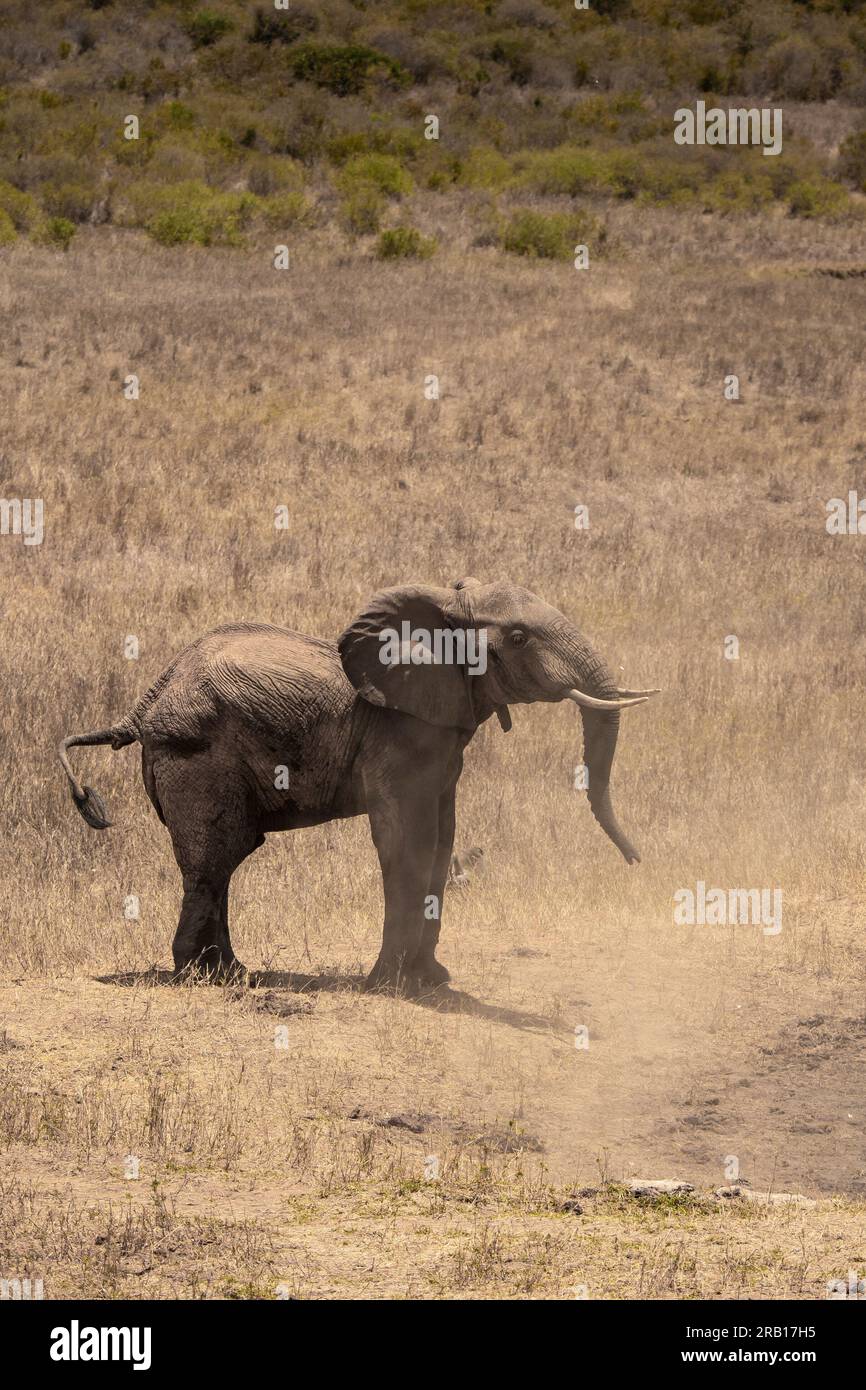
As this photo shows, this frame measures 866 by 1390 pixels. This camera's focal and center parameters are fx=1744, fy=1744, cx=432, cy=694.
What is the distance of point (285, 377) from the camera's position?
88.3 feet

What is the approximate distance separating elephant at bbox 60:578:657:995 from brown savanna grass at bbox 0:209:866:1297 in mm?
696

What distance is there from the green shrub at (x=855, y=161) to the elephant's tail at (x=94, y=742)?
41798 mm

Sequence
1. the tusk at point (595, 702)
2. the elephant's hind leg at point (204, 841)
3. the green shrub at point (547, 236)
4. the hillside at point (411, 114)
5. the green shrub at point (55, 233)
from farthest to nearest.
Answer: the hillside at point (411, 114) → the green shrub at point (547, 236) → the green shrub at point (55, 233) → the elephant's hind leg at point (204, 841) → the tusk at point (595, 702)

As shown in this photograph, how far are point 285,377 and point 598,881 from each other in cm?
1680

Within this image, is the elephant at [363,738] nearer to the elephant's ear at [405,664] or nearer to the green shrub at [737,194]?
the elephant's ear at [405,664]

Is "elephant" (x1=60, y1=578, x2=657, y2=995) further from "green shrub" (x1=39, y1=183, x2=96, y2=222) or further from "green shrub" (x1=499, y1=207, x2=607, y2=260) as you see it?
"green shrub" (x1=39, y1=183, x2=96, y2=222)

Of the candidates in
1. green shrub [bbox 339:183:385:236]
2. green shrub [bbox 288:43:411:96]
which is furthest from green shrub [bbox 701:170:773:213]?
green shrub [bbox 288:43:411:96]

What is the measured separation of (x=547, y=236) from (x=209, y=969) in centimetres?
2837

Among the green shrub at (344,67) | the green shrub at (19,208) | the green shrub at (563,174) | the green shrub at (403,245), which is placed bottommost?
the green shrub at (403,245)

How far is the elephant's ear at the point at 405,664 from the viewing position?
28.8 feet

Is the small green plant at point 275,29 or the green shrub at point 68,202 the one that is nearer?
the green shrub at point 68,202

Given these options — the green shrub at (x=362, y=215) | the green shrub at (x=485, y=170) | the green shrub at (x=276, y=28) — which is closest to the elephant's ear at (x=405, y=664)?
the green shrub at (x=362, y=215)

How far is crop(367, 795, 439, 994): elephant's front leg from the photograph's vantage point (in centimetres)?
880

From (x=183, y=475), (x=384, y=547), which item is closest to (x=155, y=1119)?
(x=384, y=547)
